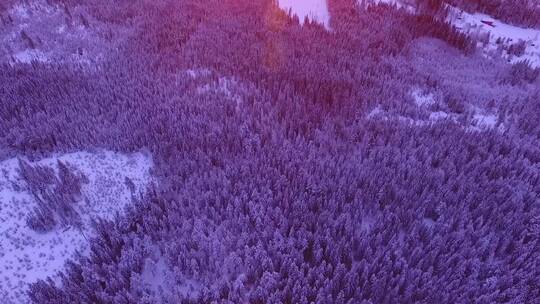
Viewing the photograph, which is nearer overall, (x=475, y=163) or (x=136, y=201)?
(x=136, y=201)

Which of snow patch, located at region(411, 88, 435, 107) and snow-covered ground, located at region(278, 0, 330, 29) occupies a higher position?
snow-covered ground, located at region(278, 0, 330, 29)

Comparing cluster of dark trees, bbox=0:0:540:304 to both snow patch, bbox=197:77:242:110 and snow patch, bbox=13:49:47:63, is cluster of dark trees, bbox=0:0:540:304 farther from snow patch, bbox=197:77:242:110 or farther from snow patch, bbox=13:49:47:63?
snow patch, bbox=13:49:47:63

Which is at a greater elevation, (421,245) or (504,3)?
(504,3)

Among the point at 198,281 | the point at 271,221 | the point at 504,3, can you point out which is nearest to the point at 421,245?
the point at 271,221

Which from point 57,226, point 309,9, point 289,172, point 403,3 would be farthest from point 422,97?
point 57,226

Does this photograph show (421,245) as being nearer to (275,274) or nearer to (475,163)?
(275,274)

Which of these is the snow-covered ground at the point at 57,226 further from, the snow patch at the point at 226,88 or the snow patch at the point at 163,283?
the snow patch at the point at 226,88

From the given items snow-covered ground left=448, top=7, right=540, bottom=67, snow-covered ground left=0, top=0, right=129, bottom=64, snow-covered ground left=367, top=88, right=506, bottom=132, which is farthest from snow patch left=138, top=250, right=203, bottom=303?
snow-covered ground left=448, top=7, right=540, bottom=67

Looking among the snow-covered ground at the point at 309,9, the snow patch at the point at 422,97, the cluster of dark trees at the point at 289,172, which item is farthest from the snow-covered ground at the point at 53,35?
the snow patch at the point at 422,97
